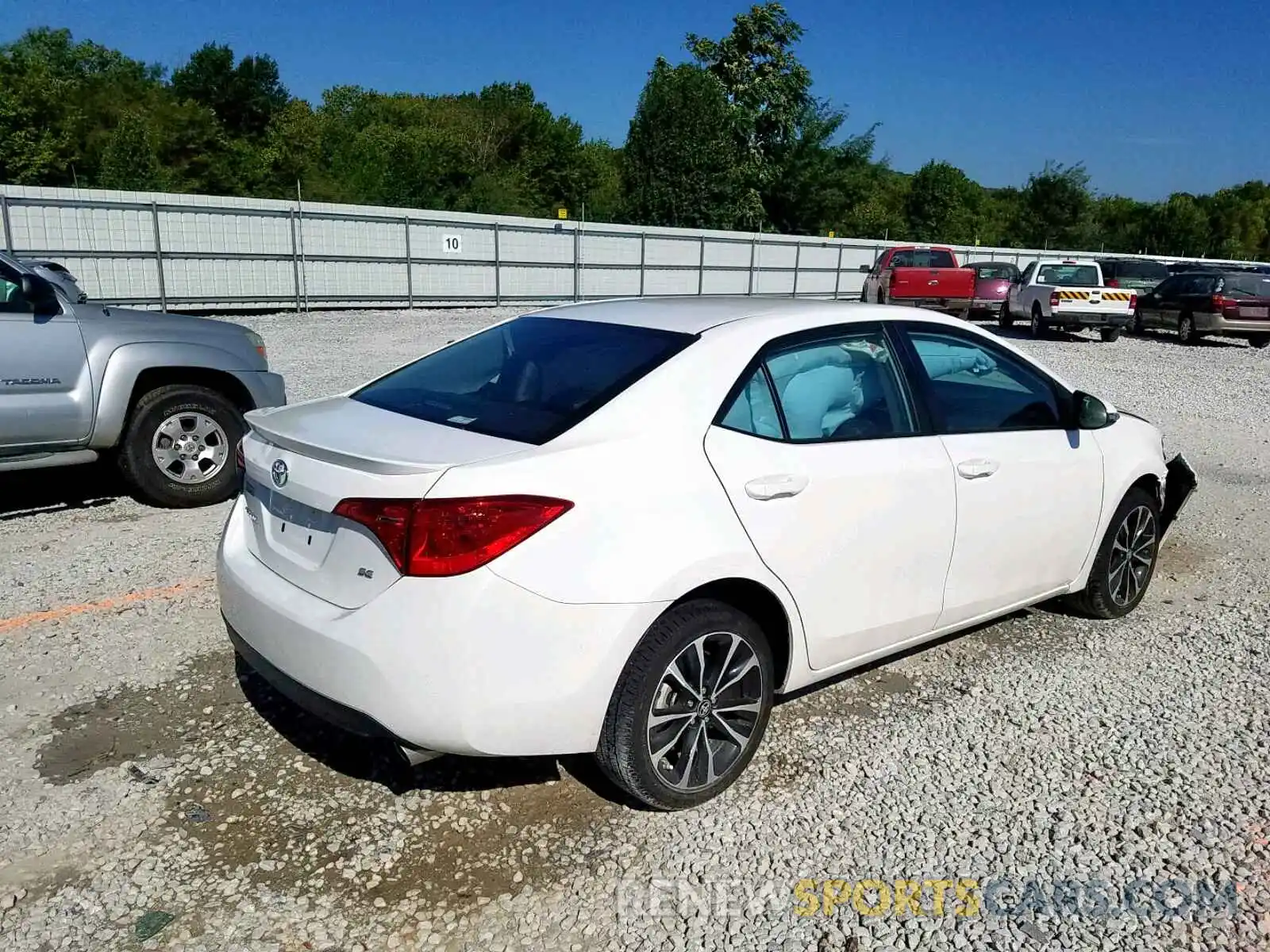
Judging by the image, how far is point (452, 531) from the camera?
251cm

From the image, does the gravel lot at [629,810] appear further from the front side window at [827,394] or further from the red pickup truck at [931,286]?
the red pickup truck at [931,286]

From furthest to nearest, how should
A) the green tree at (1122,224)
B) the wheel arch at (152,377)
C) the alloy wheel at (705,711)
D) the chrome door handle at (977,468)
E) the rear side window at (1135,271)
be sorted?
1. the green tree at (1122,224)
2. the rear side window at (1135,271)
3. the wheel arch at (152,377)
4. the chrome door handle at (977,468)
5. the alloy wheel at (705,711)

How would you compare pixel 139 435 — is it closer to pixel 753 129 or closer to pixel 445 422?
pixel 445 422

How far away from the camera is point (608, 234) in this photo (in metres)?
25.5

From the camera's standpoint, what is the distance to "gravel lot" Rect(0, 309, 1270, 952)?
8.33ft

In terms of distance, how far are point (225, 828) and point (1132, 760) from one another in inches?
119

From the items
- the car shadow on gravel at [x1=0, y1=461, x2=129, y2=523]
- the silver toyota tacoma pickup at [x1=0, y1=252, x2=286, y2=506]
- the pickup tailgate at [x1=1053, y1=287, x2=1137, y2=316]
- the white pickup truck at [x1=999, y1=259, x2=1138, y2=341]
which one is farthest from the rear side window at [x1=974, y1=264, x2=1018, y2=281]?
the car shadow on gravel at [x1=0, y1=461, x2=129, y2=523]

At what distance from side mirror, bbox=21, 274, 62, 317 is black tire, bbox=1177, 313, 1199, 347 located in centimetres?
2079

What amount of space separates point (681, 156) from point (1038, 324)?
2352 centimetres

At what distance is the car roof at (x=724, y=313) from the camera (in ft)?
11.2

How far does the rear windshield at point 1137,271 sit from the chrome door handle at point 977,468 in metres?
24.7

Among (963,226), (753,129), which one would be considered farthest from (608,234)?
(963,226)

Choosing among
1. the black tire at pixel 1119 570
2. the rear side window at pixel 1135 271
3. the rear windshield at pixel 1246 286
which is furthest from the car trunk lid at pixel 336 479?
the rear side window at pixel 1135 271

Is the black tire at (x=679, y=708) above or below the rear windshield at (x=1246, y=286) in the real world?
below
